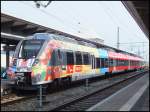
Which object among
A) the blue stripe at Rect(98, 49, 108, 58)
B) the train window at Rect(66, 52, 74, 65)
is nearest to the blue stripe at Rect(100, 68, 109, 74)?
the blue stripe at Rect(98, 49, 108, 58)

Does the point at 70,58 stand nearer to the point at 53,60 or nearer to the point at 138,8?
the point at 53,60

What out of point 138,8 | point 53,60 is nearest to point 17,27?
point 138,8

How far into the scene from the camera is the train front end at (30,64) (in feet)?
60.9

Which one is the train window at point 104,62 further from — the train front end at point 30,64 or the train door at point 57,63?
the train front end at point 30,64

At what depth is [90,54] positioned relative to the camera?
2827 centimetres

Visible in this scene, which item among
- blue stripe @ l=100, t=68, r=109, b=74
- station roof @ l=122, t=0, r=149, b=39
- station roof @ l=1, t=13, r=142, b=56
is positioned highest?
station roof @ l=1, t=13, r=142, b=56

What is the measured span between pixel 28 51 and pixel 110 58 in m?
19.4

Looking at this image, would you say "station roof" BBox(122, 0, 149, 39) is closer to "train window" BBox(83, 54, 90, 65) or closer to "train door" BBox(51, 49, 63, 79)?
"train door" BBox(51, 49, 63, 79)

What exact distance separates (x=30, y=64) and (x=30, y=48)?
1078mm

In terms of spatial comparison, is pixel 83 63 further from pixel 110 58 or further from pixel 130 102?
pixel 110 58

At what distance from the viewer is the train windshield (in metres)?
19.3

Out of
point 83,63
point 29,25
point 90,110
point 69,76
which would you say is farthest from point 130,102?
point 29,25

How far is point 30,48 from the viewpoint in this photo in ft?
64.2

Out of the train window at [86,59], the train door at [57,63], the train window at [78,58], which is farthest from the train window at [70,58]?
the train window at [86,59]
